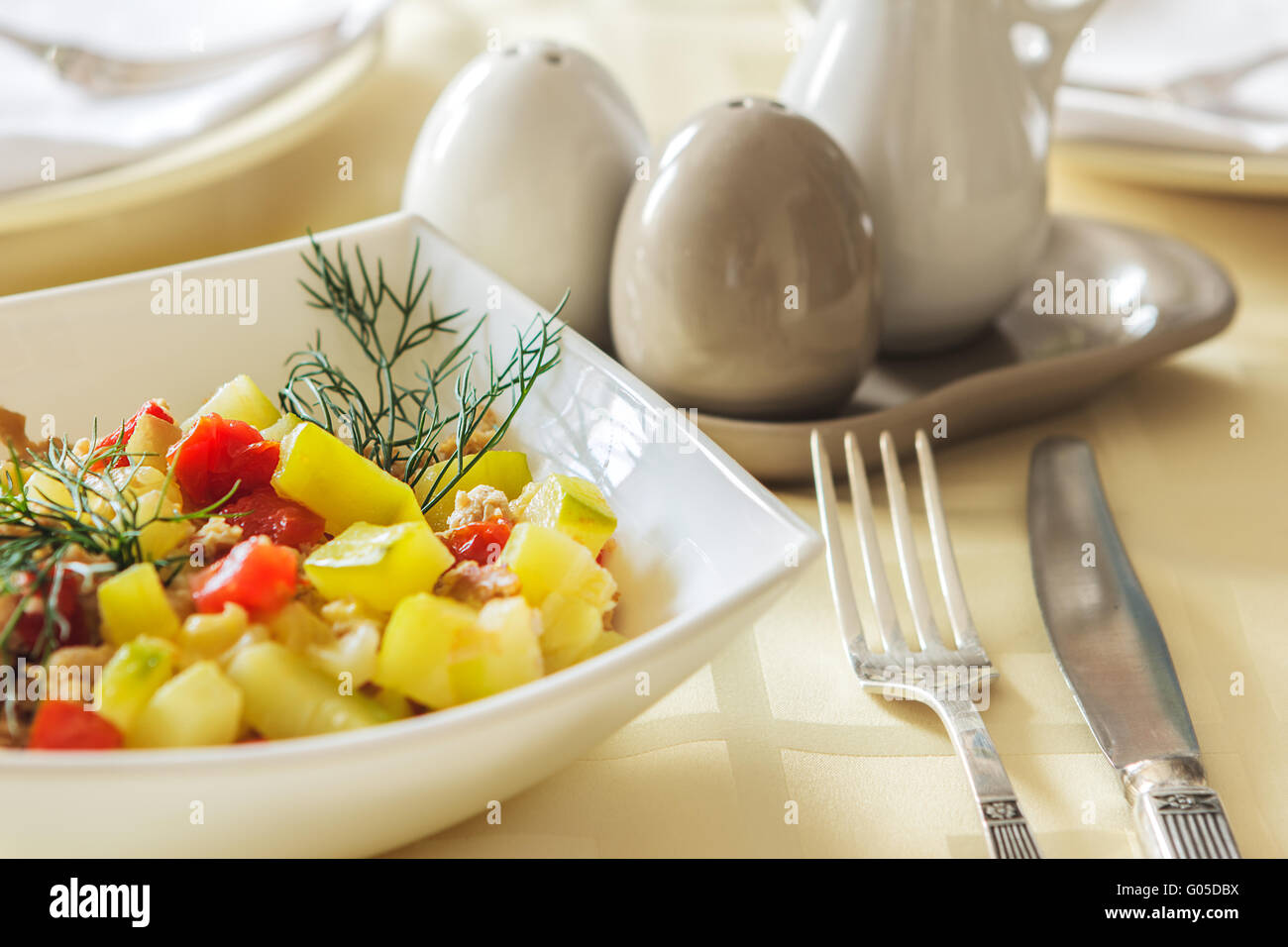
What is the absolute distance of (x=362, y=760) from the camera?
502 mm

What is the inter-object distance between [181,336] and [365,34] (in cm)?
75

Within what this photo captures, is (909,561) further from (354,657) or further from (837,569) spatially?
(354,657)

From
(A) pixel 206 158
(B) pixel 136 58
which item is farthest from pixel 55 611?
(B) pixel 136 58

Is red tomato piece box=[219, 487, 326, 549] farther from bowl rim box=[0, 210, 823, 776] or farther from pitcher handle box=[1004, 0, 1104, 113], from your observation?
pitcher handle box=[1004, 0, 1104, 113]

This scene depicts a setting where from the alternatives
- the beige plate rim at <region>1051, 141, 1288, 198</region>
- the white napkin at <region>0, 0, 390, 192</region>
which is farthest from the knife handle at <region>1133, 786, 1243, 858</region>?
the white napkin at <region>0, 0, 390, 192</region>

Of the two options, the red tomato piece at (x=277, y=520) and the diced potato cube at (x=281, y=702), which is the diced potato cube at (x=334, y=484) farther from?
the diced potato cube at (x=281, y=702)

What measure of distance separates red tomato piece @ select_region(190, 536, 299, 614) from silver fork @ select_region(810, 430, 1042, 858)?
0.35 metres

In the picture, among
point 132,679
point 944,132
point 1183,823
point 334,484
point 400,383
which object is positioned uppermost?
point 944,132

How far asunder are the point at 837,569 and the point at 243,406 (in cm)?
40

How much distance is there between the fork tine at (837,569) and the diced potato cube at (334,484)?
27 centimetres

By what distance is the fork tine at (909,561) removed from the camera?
79cm

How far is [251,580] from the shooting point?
602 millimetres

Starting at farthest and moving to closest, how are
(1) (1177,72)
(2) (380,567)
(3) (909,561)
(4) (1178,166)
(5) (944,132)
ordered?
(1) (1177,72), (4) (1178,166), (5) (944,132), (3) (909,561), (2) (380,567)

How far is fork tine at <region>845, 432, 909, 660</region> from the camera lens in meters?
0.78
